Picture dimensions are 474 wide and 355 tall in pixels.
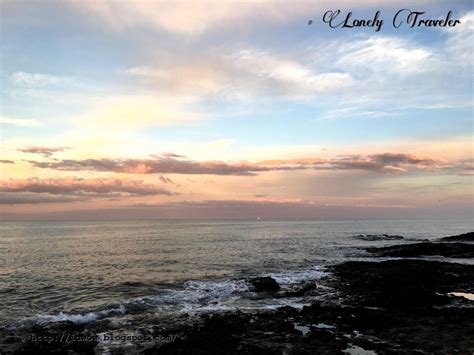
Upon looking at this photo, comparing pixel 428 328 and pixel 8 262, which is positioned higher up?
pixel 428 328

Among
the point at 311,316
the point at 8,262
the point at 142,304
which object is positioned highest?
the point at 311,316

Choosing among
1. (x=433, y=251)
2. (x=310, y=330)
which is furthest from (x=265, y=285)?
(x=433, y=251)

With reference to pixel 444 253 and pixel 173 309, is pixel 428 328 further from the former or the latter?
pixel 444 253

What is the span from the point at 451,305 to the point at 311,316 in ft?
29.3

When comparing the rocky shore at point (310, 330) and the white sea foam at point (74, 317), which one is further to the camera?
the white sea foam at point (74, 317)

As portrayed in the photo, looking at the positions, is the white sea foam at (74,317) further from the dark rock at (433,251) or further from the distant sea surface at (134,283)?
the dark rock at (433,251)

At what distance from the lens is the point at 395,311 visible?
20.4m

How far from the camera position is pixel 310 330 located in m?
17.5

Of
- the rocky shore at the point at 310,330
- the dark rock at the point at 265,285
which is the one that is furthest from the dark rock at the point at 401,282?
the dark rock at the point at 265,285

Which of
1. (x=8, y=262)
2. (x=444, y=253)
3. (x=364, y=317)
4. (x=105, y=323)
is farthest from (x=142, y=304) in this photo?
(x=444, y=253)

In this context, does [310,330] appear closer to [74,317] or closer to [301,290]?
[301,290]

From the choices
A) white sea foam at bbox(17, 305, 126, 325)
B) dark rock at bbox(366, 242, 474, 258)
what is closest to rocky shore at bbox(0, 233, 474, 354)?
white sea foam at bbox(17, 305, 126, 325)

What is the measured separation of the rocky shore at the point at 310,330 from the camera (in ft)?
50.4

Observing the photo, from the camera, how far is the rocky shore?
50.4ft
